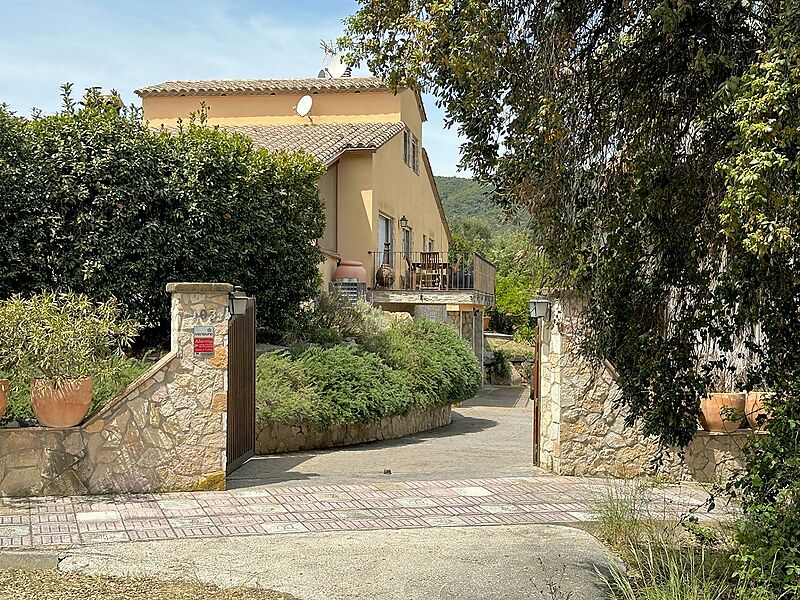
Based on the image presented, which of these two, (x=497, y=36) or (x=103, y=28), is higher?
(x=103, y=28)

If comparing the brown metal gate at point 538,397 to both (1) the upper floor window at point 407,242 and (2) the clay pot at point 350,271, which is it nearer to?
(2) the clay pot at point 350,271

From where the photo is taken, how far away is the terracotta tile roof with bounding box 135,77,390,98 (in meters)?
27.3

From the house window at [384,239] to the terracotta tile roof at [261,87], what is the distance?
12.0 ft

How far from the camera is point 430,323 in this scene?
64.4 ft

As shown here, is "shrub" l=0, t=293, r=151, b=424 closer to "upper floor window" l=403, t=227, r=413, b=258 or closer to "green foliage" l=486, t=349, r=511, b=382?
"upper floor window" l=403, t=227, r=413, b=258

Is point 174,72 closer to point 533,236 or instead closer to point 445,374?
point 445,374

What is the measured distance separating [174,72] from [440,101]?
24.4 meters

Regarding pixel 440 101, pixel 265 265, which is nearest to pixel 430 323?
pixel 265 265

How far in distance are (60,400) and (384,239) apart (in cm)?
1805

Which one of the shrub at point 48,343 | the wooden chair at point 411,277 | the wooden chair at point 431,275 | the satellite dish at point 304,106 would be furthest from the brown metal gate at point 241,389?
the satellite dish at point 304,106

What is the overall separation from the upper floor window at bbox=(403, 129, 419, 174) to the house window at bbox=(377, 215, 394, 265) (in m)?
2.68

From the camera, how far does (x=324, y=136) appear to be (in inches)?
989

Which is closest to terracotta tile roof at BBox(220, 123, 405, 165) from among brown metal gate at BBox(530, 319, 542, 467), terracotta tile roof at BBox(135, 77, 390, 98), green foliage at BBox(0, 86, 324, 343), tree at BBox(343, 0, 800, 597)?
terracotta tile roof at BBox(135, 77, 390, 98)

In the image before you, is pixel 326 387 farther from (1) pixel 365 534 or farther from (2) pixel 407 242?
(2) pixel 407 242
